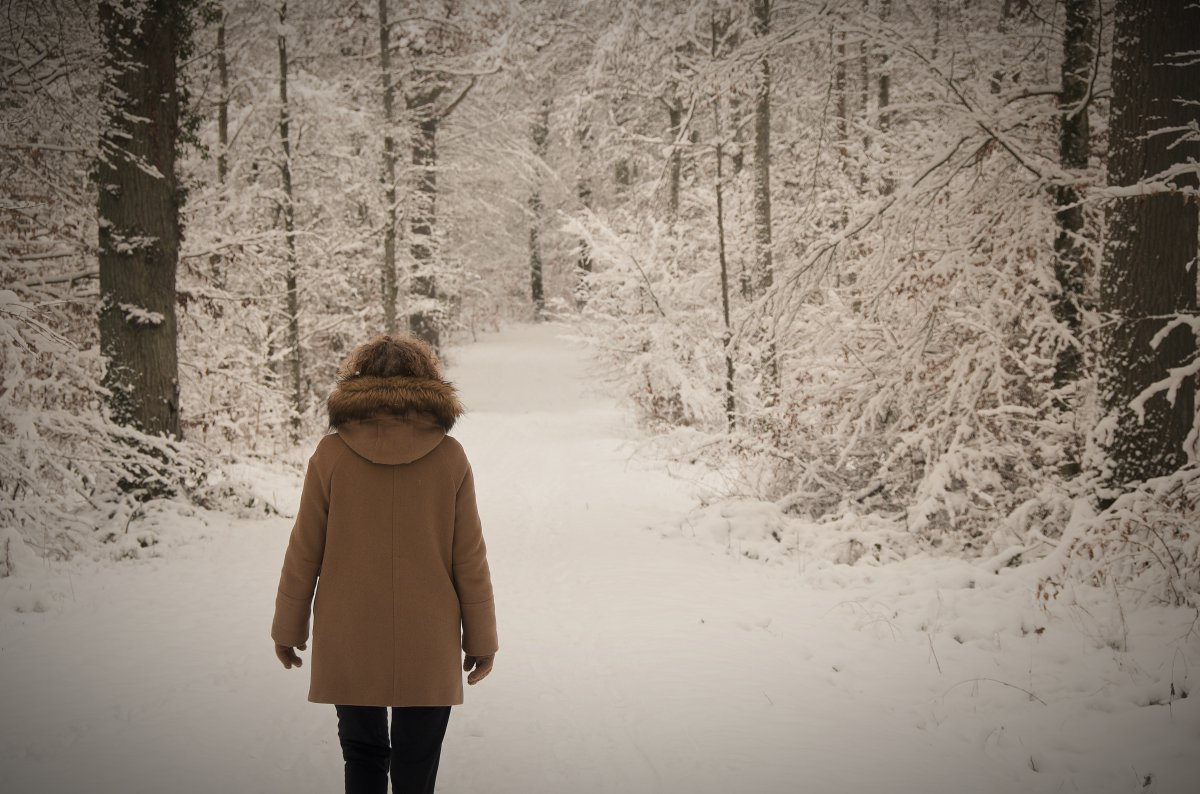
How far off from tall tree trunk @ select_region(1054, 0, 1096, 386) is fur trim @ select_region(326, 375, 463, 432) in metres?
6.17

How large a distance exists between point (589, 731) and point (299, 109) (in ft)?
43.2

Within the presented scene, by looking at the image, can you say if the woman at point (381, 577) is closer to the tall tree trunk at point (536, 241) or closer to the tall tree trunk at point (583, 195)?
the tall tree trunk at point (583, 195)

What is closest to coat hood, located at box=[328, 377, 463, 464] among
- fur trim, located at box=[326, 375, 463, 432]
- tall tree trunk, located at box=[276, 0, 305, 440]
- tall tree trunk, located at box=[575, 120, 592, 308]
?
fur trim, located at box=[326, 375, 463, 432]

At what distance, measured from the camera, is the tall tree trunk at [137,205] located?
7070 millimetres

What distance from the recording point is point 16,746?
11.2ft

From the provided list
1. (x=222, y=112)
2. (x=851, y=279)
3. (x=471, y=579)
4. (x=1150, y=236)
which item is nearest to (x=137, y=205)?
(x=222, y=112)

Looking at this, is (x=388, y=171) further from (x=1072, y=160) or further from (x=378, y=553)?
(x=378, y=553)

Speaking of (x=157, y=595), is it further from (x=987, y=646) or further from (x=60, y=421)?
(x=987, y=646)

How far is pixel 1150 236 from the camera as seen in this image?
16.4ft

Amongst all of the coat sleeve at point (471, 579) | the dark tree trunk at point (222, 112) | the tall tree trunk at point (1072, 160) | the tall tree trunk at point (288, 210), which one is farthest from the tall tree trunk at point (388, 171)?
the coat sleeve at point (471, 579)

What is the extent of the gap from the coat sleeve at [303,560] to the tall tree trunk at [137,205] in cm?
605

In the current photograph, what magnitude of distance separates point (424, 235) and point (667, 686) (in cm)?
1744

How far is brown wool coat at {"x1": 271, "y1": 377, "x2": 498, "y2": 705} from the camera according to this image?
2.44 m

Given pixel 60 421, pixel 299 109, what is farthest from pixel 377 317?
pixel 60 421
